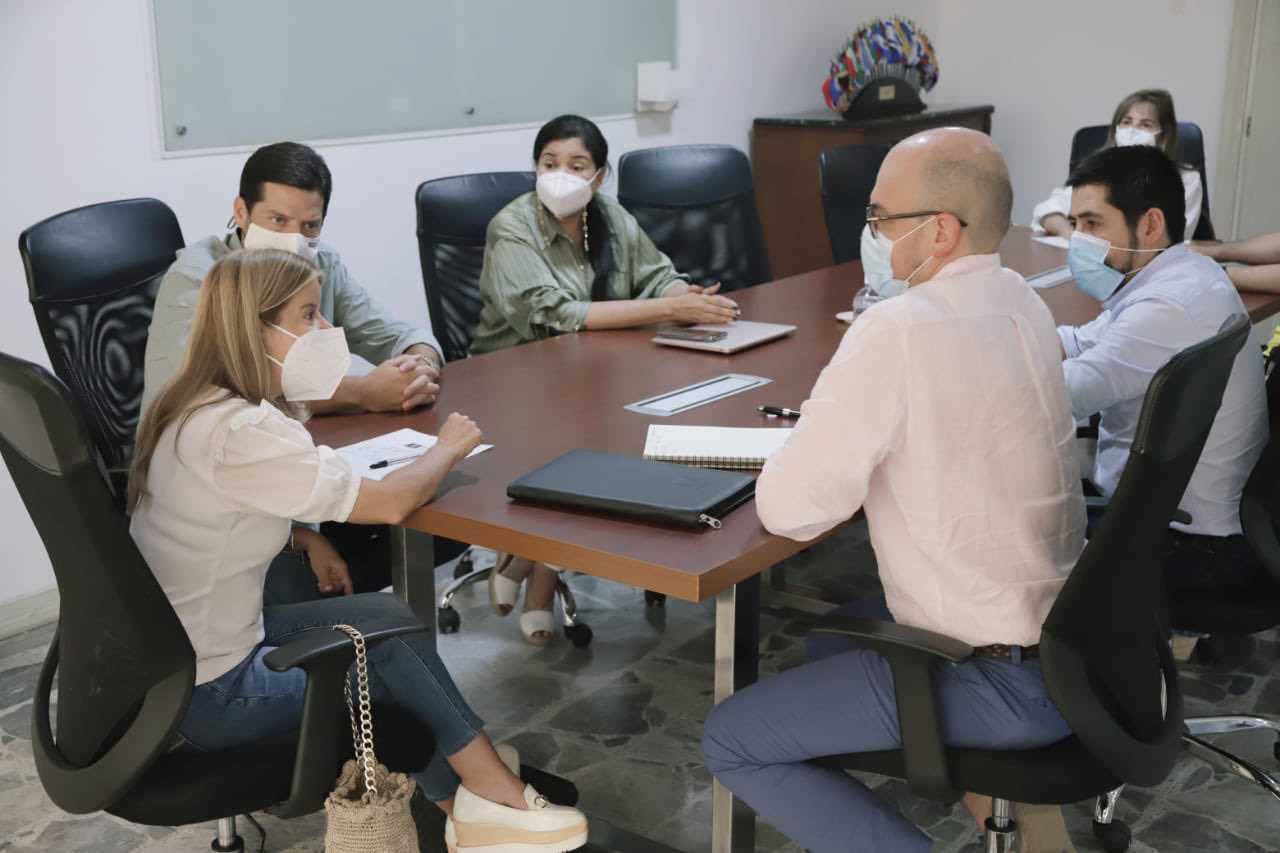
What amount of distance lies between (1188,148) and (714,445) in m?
3.49

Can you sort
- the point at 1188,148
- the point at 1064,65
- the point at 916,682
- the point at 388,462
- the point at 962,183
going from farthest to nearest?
the point at 1064,65, the point at 1188,148, the point at 388,462, the point at 962,183, the point at 916,682

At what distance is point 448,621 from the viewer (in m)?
3.45

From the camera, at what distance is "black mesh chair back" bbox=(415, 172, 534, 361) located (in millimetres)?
3465

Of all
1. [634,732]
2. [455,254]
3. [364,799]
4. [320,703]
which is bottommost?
[634,732]

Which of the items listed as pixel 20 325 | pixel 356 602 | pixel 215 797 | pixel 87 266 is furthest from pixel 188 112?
pixel 215 797

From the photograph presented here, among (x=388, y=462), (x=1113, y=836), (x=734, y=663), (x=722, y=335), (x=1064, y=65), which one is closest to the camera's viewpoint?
(x=734, y=663)

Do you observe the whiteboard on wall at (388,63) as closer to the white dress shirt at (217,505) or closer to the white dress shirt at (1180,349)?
the white dress shirt at (217,505)

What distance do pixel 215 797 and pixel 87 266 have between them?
51.2 inches

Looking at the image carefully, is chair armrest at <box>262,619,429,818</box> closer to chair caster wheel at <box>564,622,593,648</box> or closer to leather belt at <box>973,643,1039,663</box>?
leather belt at <box>973,643,1039,663</box>

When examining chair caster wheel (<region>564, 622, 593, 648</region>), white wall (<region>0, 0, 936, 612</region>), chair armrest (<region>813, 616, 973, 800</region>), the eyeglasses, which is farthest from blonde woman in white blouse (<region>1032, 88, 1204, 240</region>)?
chair armrest (<region>813, 616, 973, 800</region>)

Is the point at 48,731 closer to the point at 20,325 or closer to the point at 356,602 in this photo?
the point at 356,602

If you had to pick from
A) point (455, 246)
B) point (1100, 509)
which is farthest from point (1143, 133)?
point (1100, 509)

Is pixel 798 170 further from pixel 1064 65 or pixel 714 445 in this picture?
pixel 714 445

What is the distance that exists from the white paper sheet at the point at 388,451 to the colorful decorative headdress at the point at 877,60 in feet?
13.4
